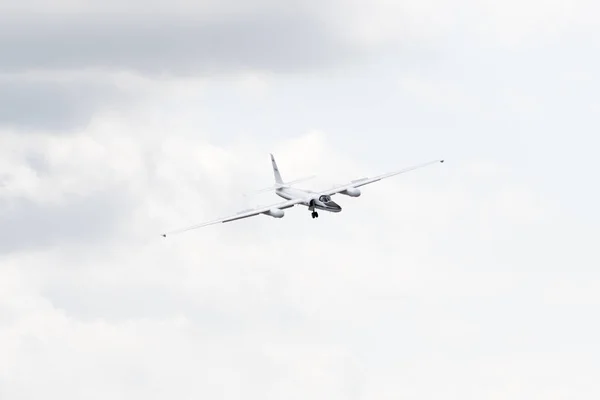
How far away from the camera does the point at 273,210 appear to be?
199 metres

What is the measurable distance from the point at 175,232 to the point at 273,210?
55.4ft

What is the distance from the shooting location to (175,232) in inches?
7579
